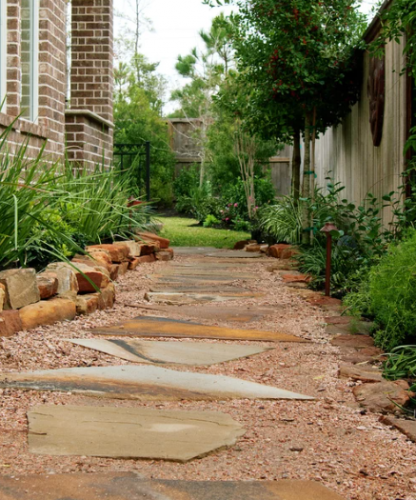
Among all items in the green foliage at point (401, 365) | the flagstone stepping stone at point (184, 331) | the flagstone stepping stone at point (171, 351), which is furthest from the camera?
the flagstone stepping stone at point (184, 331)

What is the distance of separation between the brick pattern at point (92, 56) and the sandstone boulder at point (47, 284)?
556cm

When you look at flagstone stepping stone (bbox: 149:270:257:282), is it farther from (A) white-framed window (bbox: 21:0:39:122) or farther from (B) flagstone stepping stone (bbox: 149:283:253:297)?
(A) white-framed window (bbox: 21:0:39:122)

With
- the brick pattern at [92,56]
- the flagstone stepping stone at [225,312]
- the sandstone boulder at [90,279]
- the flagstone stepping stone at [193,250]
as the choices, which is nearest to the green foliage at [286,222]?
the flagstone stepping stone at [193,250]

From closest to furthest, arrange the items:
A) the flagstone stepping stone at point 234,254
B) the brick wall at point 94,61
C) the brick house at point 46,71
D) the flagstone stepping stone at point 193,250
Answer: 1. the brick house at point 46,71
2. the flagstone stepping stone at point 234,254
3. the flagstone stepping stone at point 193,250
4. the brick wall at point 94,61

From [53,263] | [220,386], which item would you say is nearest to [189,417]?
[220,386]

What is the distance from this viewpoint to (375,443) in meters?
2.13

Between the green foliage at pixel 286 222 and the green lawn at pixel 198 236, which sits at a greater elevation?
the green foliage at pixel 286 222

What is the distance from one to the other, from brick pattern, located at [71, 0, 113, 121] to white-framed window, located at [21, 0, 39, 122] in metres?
2.65

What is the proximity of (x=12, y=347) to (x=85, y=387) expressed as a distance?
0.68m

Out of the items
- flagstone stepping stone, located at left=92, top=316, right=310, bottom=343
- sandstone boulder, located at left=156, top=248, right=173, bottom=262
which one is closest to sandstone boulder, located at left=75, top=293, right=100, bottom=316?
flagstone stepping stone, located at left=92, top=316, right=310, bottom=343

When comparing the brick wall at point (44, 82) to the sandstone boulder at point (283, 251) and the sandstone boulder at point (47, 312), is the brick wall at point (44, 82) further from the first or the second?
the sandstone boulder at point (283, 251)

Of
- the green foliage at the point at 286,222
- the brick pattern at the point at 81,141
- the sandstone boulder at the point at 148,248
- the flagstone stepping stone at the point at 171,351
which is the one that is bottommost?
the flagstone stepping stone at the point at 171,351

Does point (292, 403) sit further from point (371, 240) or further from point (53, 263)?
point (371, 240)

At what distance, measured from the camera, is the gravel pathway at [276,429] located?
1.84 m
